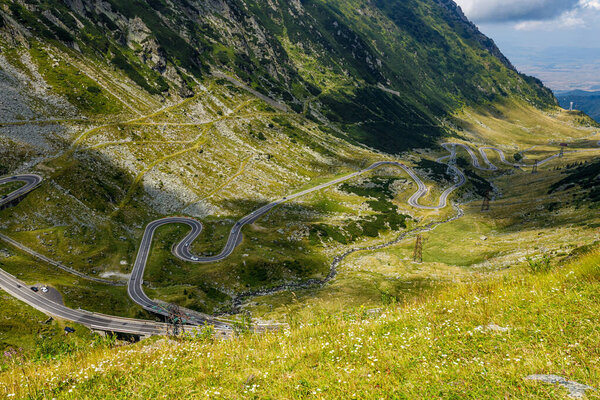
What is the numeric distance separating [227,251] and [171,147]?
7638cm

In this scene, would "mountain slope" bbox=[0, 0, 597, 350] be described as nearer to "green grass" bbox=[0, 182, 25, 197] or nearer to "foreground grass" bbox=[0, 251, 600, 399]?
"green grass" bbox=[0, 182, 25, 197]

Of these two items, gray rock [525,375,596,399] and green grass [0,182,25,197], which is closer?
gray rock [525,375,596,399]

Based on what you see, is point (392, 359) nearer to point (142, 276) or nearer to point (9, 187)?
point (142, 276)

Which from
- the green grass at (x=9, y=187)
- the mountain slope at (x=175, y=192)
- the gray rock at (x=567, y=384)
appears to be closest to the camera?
the gray rock at (x=567, y=384)

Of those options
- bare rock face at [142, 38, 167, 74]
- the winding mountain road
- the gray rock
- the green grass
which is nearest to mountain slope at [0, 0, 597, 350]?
bare rock face at [142, 38, 167, 74]

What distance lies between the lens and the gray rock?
5746 mm

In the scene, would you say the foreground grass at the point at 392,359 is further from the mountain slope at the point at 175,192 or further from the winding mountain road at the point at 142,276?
the mountain slope at the point at 175,192

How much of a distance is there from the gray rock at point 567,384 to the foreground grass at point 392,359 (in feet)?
0.54

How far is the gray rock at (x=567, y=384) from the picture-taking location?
18.9ft

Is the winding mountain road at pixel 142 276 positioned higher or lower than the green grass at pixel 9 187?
lower

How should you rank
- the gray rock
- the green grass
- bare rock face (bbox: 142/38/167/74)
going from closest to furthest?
the gray rock < the green grass < bare rock face (bbox: 142/38/167/74)

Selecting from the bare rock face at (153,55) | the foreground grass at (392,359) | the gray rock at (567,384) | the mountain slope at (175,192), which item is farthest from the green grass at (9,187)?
the bare rock face at (153,55)

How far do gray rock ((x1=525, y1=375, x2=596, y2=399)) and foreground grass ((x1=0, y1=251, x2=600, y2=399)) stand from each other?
6.5 inches

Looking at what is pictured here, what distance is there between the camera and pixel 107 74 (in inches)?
6427
